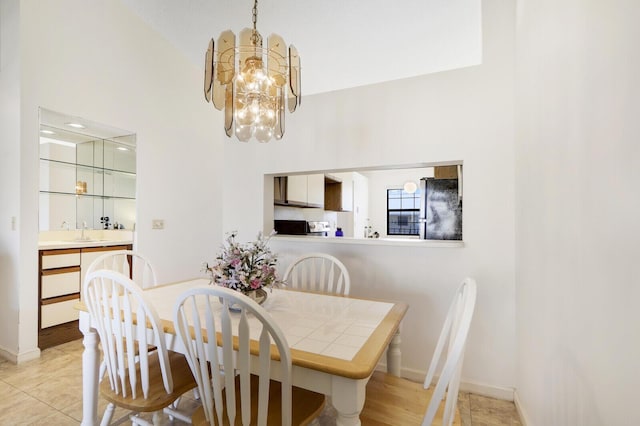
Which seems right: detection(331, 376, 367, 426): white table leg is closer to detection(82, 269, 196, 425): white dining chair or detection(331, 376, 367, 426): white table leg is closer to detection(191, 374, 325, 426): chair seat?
detection(191, 374, 325, 426): chair seat

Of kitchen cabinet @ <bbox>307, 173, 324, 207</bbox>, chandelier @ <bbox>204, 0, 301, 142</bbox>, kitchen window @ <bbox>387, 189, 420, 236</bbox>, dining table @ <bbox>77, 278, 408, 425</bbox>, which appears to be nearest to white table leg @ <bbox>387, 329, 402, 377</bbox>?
dining table @ <bbox>77, 278, 408, 425</bbox>

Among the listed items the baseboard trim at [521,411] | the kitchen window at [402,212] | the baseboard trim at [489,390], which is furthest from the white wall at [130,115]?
the kitchen window at [402,212]

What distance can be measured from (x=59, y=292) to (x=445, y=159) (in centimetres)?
347

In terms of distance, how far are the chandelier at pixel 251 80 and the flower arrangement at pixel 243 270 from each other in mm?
784

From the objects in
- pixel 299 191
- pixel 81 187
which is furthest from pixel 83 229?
pixel 299 191

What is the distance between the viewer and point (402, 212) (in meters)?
7.48

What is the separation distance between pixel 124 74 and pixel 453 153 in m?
3.38

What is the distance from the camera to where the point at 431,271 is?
7.14 feet

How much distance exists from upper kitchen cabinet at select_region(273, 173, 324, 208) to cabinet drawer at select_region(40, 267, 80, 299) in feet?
Result: 6.63

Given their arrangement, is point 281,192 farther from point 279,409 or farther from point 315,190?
point 279,409

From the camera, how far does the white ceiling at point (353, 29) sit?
2.38 metres

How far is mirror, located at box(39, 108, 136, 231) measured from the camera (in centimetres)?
319

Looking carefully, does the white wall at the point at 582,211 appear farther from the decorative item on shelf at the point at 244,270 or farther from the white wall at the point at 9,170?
the white wall at the point at 9,170

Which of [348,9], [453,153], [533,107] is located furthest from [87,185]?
[533,107]
